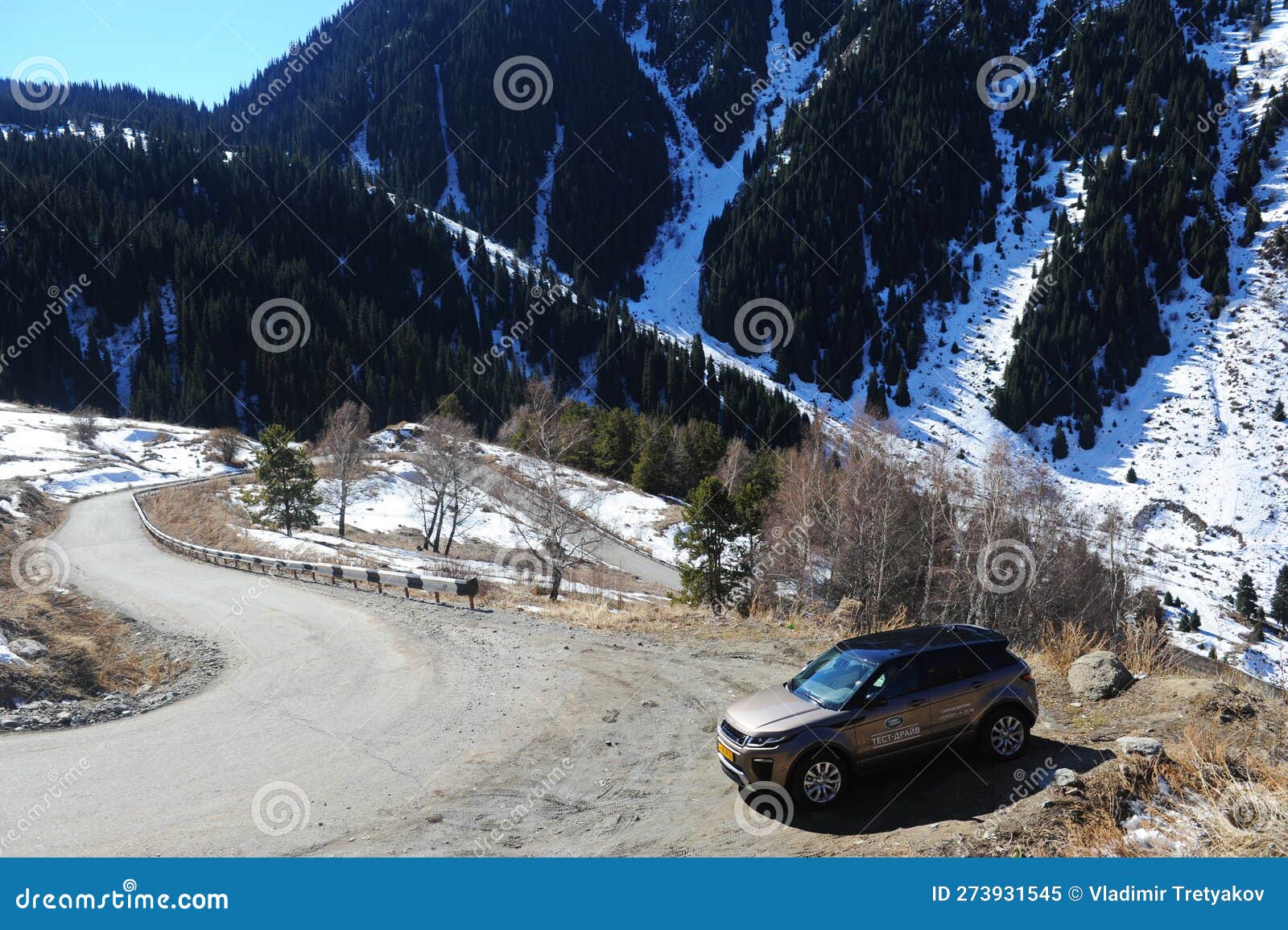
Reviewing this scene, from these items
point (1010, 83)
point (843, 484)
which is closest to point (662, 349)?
point (843, 484)

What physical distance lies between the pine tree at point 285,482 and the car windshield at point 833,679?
41.9 m

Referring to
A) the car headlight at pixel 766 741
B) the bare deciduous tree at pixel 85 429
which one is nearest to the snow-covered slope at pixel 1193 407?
the car headlight at pixel 766 741

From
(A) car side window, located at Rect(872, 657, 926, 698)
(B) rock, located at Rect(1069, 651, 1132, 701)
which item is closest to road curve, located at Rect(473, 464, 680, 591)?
(B) rock, located at Rect(1069, 651, 1132, 701)

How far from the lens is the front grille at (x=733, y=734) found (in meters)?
7.30

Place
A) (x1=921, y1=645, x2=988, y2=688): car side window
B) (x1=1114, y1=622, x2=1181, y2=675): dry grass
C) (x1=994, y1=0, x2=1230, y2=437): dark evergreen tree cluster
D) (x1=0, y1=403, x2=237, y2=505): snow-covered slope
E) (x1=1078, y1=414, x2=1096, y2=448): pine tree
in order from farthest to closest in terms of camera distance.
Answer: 1. (x1=994, y1=0, x2=1230, y2=437): dark evergreen tree cluster
2. (x1=1078, y1=414, x2=1096, y2=448): pine tree
3. (x1=0, y1=403, x2=237, y2=505): snow-covered slope
4. (x1=1114, y1=622, x2=1181, y2=675): dry grass
5. (x1=921, y1=645, x2=988, y2=688): car side window

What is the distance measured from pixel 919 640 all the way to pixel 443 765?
6.30m

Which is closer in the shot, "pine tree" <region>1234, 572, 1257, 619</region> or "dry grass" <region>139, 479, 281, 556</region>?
"dry grass" <region>139, 479, 281, 556</region>

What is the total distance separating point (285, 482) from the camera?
141 feet

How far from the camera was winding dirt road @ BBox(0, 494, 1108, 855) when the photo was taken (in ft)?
22.5

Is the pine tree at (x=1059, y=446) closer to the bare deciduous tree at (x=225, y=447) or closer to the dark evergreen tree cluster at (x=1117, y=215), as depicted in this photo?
the dark evergreen tree cluster at (x=1117, y=215)

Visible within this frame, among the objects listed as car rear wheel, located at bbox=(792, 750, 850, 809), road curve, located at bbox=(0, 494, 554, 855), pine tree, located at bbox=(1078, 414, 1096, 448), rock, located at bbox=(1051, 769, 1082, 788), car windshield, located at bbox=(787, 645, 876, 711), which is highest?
pine tree, located at bbox=(1078, 414, 1096, 448)

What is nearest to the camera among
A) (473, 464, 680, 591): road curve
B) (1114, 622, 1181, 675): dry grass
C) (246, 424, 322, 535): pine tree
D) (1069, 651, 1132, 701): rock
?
(1069, 651, 1132, 701): rock

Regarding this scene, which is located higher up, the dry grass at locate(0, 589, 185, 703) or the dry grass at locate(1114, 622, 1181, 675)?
the dry grass at locate(1114, 622, 1181, 675)

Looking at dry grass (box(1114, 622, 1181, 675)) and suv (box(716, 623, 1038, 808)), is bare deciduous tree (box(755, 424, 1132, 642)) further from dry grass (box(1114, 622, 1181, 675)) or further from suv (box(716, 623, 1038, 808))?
suv (box(716, 623, 1038, 808))
